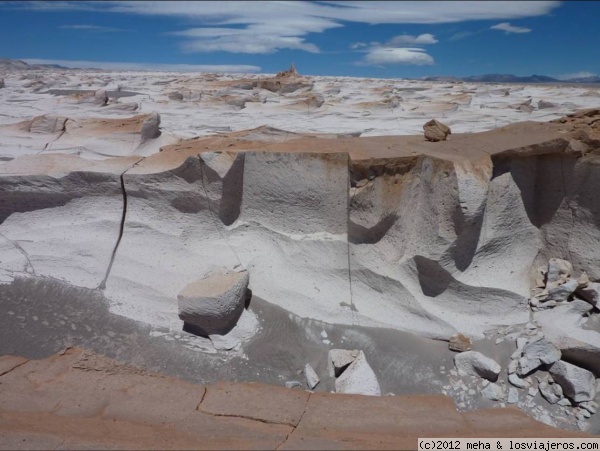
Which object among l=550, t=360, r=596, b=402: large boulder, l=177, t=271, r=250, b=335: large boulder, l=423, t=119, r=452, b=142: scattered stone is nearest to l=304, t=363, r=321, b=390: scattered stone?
l=177, t=271, r=250, b=335: large boulder

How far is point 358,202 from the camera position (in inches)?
140

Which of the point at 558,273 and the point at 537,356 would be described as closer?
the point at 537,356

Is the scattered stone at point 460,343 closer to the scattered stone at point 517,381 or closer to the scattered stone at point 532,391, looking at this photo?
the scattered stone at point 517,381

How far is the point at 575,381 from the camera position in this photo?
283cm

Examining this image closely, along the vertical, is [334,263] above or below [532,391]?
above

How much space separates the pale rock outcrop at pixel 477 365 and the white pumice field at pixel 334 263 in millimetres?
13

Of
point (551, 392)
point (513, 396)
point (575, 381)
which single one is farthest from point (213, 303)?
point (575, 381)

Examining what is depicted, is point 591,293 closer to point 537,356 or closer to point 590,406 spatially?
point 537,356

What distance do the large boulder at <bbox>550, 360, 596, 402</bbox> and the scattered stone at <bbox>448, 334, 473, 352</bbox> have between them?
54cm

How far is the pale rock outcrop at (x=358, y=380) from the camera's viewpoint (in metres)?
2.82

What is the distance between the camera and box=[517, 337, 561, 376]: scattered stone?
299 centimetres

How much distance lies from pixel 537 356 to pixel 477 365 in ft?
1.35

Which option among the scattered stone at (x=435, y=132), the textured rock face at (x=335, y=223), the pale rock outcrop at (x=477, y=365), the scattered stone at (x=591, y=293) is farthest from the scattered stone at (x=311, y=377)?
the scattered stone at (x=435, y=132)

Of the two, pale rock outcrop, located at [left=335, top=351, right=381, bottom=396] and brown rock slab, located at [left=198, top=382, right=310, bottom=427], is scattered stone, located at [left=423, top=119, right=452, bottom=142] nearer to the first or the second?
pale rock outcrop, located at [left=335, top=351, right=381, bottom=396]
